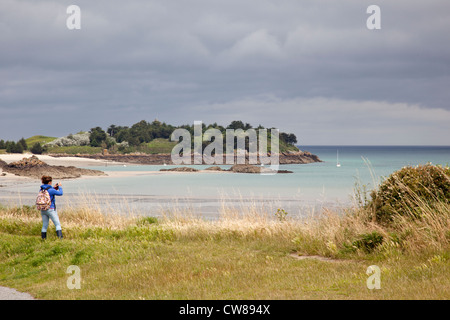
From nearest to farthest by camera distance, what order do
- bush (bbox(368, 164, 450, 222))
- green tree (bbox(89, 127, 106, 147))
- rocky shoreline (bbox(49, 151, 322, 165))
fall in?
bush (bbox(368, 164, 450, 222)), rocky shoreline (bbox(49, 151, 322, 165)), green tree (bbox(89, 127, 106, 147))

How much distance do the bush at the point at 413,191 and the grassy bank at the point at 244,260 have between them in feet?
1.60

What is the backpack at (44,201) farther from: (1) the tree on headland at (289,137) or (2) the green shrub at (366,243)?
(1) the tree on headland at (289,137)

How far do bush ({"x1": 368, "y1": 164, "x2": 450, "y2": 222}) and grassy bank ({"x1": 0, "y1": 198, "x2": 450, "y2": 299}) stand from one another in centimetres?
49

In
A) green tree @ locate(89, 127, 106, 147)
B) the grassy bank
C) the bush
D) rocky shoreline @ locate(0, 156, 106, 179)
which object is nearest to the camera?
the grassy bank

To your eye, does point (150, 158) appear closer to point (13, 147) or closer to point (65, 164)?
point (65, 164)

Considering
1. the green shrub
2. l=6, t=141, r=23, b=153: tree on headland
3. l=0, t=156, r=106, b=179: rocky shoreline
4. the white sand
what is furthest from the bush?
l=6, t=141, r=23, b=153: tree on headland

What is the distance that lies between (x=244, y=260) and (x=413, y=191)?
4774 mm

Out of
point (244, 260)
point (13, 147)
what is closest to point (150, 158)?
point (13, 147)

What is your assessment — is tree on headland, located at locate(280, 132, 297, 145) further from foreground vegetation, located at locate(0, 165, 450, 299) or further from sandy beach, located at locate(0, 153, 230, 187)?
foreground vegetation, located at locate(0, 165, 450, 299)

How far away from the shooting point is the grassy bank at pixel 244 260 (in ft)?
24.8

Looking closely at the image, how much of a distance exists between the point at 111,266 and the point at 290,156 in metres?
104

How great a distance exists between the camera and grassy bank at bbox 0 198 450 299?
7566 mm

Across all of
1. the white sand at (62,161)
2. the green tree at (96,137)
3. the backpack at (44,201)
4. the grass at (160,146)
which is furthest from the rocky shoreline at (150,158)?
the backpack at (44,201)
